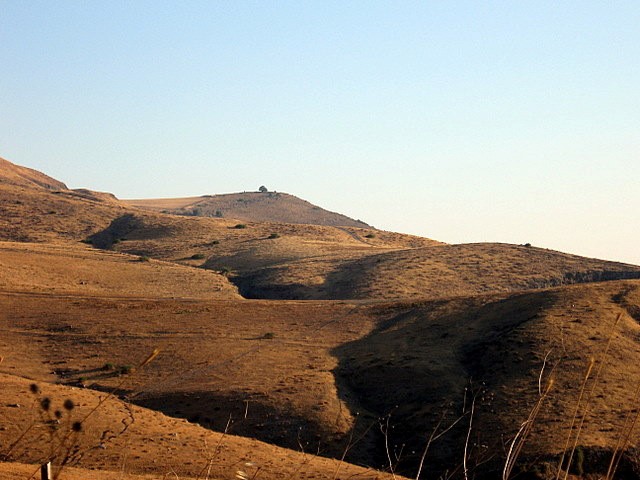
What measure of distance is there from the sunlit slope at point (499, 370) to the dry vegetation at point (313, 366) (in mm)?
128

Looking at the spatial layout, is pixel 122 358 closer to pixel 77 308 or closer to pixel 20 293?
pixel 77 308

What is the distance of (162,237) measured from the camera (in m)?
108

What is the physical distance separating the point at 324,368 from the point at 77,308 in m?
20.0

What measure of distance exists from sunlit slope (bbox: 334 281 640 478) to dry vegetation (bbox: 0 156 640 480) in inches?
5.0

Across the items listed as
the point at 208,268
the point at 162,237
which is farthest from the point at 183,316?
the point at 162,237

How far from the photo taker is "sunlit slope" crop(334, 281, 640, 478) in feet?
106

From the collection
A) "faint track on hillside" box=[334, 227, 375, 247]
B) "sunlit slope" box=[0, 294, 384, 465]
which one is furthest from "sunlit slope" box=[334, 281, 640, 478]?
"faint track on hillside" box=[334, 227, 375, 247]

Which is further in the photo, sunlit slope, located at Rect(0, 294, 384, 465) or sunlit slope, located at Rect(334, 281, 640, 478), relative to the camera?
sunlit slope, located at Rect(0, 294, 384, 465)

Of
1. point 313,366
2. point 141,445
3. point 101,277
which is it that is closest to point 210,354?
point 313,366

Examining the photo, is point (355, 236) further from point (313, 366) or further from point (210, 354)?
point (313, 366)

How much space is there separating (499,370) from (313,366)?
9423 mm

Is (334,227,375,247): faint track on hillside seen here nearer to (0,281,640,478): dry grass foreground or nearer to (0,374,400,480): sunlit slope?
(0,281,640,478): dry grass foreground

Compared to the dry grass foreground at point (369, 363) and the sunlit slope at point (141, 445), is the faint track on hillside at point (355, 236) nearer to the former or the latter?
the dry grass foreground at point (369, 363)

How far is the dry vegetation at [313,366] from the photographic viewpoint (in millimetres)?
28828
